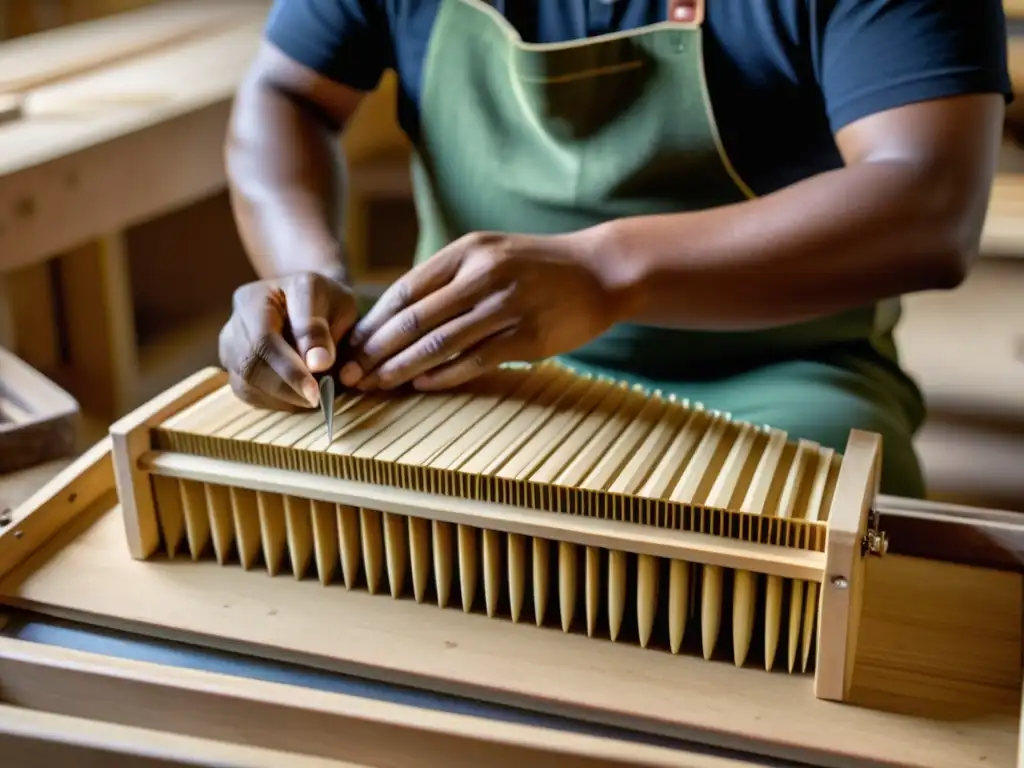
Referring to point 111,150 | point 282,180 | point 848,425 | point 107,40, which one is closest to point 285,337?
point 282,180

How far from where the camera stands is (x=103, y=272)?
1494 millimetres

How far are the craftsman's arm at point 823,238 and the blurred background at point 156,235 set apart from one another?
19.7 inches

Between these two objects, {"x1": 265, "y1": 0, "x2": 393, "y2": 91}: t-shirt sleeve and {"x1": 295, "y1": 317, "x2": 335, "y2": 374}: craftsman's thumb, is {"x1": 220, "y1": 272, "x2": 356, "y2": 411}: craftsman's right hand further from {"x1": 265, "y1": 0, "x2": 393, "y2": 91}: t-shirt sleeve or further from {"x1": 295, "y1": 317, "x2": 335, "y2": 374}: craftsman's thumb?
{"x1": 265, "y1": 0, "x2": 393, "y2": 91}: t-shirt sleeve

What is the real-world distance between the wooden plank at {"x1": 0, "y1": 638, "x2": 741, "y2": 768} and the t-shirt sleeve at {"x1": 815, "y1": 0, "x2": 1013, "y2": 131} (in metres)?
0.50

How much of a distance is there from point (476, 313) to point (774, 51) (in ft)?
1.20

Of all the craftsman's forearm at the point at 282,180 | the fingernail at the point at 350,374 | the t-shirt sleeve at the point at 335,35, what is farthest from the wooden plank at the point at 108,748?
the t-shirt sleeve at the point at 335,35

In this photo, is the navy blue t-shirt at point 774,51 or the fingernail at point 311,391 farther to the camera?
the navy blue t-shirt at point 774,51

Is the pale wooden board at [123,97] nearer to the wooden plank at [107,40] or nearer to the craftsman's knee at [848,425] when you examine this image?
the wooden plank at [107,40]

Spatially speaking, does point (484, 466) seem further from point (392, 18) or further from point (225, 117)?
point (225, 117)

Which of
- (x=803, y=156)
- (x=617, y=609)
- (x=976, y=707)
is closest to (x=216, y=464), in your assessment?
(x=617, y=609)

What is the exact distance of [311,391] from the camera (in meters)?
0.71

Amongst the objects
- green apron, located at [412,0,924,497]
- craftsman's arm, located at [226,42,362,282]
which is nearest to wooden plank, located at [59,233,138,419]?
craftsman's arm, located at [226,42,362,282]

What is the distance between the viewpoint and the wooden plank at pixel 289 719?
546 mm

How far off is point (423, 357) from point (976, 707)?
0.38m
